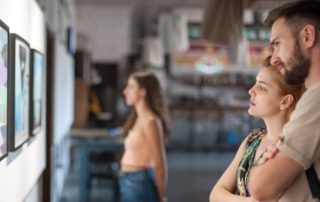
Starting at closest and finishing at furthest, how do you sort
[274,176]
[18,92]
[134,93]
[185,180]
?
[274,176]
[18,92]
[134,93]
[185,180]

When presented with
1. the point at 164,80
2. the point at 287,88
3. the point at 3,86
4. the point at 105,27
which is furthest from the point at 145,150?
the point at 164,80

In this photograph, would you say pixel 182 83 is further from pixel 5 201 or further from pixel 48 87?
pixel 5 201

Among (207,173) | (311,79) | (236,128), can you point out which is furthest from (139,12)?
(311,79)

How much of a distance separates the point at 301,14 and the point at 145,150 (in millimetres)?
2085

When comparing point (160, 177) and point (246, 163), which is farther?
point (160, 177)

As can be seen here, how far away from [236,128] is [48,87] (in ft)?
25.2

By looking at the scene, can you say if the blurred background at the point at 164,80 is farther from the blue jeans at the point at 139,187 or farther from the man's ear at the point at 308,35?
the man's ear at the point at 308,35

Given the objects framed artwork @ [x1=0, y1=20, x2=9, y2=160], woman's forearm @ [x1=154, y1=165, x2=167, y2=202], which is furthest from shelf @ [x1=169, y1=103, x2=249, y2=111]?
framed artwork @ [x1=0, y1=20, x2=9, y2=160]

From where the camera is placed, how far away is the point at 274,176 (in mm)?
1296

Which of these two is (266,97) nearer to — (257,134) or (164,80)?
(257,134)

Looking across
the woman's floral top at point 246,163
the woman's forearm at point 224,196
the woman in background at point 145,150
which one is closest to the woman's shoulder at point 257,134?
the woman's floral top at point 246,163

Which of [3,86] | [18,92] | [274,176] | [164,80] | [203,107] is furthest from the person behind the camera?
[164,80]

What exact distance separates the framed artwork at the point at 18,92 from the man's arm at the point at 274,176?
1.31 meters

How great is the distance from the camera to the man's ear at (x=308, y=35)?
1348mm
